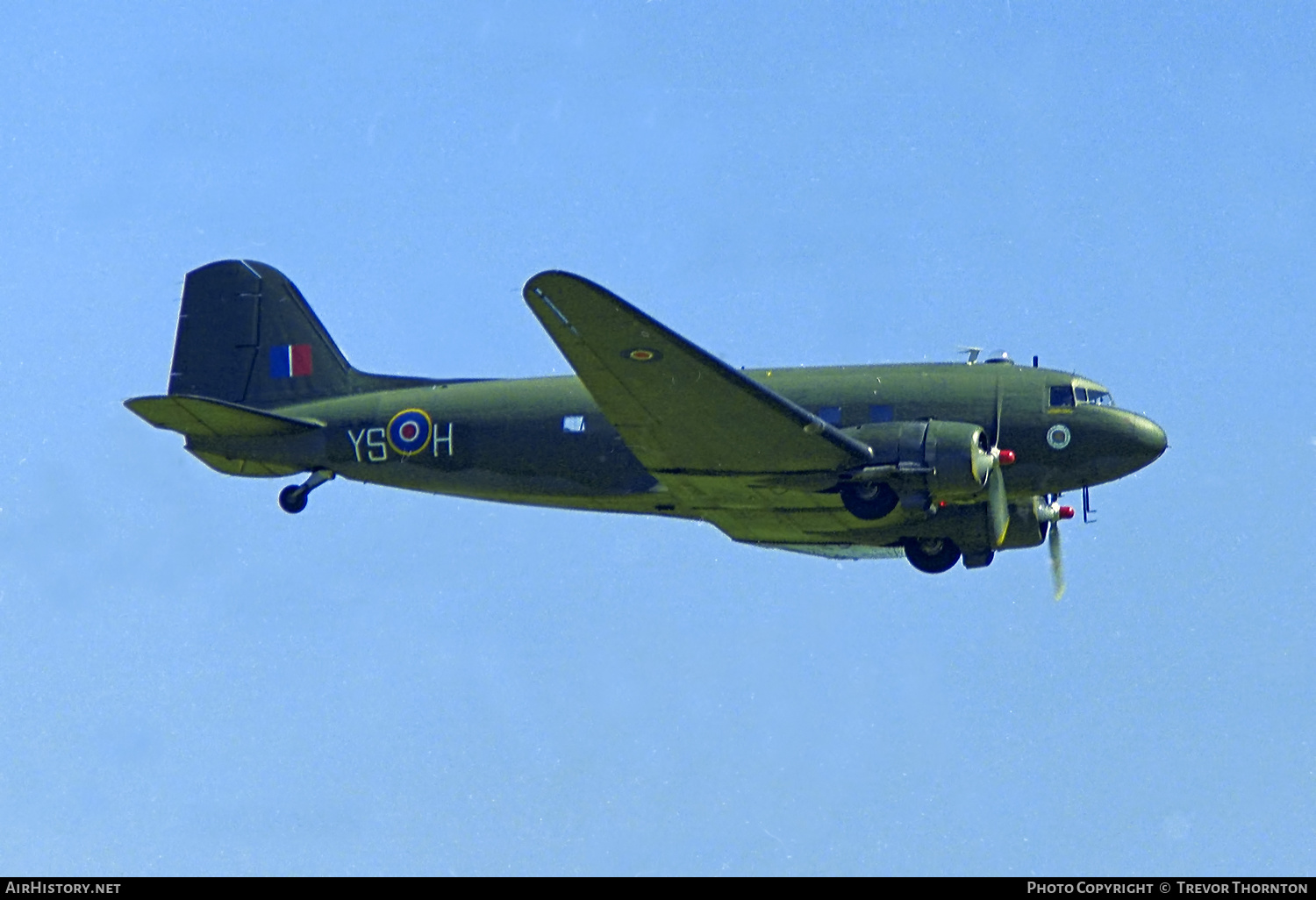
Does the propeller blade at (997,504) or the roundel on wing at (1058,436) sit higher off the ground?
the roundel on wing at (1058,436)

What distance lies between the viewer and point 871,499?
2377 cm

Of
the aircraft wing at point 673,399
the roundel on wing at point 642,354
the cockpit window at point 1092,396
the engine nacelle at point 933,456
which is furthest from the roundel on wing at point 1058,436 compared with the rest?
the roundel on wing at point 642,354

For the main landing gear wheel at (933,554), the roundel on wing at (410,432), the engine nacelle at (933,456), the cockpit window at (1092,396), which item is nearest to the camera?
the engine nacelle at (933,456)

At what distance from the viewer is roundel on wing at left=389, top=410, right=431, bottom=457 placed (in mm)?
26750

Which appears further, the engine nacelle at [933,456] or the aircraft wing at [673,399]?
the engine nacelle at [933,456]

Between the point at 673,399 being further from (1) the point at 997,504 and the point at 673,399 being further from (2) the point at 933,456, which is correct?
(1) the point at 997,504

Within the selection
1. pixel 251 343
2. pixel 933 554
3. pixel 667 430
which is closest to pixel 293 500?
pixel 251 343

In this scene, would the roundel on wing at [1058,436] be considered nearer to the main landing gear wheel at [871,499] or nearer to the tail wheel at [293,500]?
the main landing gear wheel at [871,499]

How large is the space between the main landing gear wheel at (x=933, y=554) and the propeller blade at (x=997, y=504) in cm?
74

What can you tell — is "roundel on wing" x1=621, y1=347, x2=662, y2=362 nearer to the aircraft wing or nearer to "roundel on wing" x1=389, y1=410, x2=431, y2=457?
the aircraft wing

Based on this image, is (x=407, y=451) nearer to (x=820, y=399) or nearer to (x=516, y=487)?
(x=516, y=487)

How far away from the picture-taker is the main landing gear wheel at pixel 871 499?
2367cm
